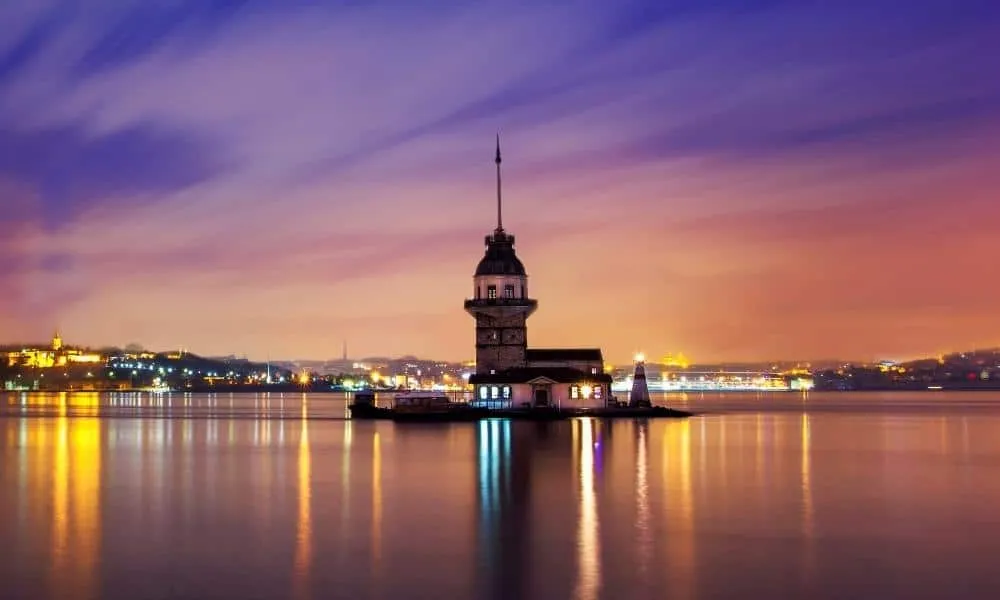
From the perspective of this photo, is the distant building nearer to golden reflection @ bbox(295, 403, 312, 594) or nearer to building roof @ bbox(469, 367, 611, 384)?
building roof @ bbox(469, 367, 611, 384)

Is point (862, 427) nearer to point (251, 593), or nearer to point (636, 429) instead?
point (636, 429)

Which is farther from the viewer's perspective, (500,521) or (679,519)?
(679,519)

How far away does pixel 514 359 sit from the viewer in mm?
77000

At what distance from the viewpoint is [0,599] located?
707 inches

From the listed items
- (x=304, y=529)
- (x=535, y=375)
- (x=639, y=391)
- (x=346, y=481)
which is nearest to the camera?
(x=304, y=529)

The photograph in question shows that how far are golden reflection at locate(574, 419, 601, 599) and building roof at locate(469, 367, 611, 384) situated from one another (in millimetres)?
34196

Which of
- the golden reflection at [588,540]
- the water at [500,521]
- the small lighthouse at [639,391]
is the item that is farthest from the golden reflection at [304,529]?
the small lighthouse at [639,391]

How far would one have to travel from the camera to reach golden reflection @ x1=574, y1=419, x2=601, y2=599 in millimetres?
19016

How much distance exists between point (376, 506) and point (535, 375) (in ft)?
152

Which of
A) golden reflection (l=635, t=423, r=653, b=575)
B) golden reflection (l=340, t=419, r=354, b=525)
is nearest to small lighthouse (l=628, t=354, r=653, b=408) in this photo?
golden reflection (l=340, t=419, r=354, b=525)

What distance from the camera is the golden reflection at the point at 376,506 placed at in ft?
72.4

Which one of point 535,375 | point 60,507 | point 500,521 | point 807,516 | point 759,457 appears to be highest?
point 535,375

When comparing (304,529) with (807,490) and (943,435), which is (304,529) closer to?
(807,490)

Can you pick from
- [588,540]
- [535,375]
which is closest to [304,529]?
[588,540]
